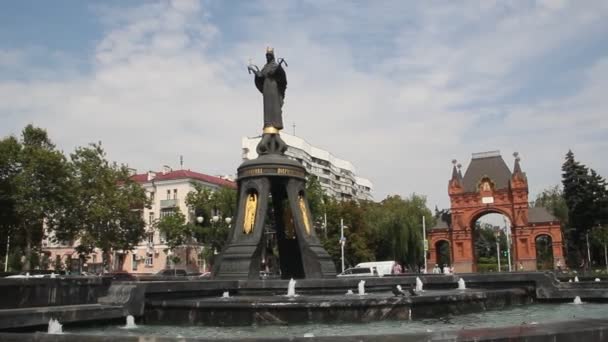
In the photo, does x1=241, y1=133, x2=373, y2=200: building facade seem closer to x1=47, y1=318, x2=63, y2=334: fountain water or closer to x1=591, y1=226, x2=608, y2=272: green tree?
x1=591, y1=226, x2=608, y2=272: green tree

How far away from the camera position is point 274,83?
697 inches

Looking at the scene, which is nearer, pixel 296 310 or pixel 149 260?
pixel 296 310

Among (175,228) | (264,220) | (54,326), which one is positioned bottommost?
(54,326)

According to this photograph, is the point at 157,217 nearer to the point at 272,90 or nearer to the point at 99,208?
the point at 99,208

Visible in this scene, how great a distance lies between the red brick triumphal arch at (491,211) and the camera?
202ft

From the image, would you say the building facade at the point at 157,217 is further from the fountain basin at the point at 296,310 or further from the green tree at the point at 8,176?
the fountain basin at the point at 296,310

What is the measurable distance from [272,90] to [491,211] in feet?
177

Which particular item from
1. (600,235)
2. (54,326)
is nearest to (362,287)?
(54,326)

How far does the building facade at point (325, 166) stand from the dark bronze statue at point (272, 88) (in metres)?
57.5

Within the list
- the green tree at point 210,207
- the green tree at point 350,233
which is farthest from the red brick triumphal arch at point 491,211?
the green tree at point 210,207

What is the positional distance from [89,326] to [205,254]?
146 ft

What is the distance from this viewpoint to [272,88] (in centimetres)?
1767

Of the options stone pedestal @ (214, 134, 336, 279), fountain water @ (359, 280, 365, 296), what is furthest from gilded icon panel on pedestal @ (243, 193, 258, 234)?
fountain water @ (359, 280, 365, 296)

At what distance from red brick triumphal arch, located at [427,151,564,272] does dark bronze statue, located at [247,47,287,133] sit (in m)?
49.1
